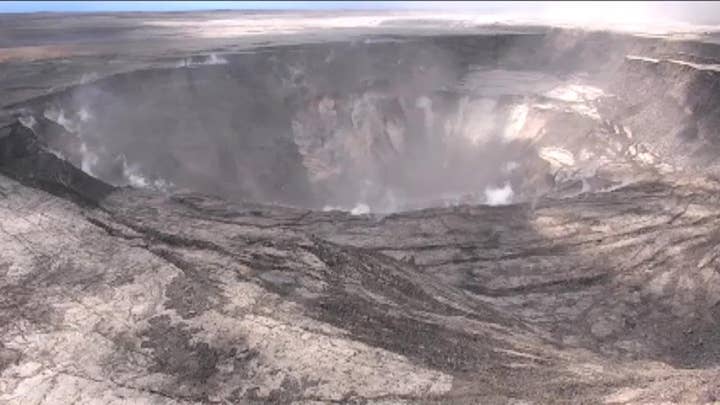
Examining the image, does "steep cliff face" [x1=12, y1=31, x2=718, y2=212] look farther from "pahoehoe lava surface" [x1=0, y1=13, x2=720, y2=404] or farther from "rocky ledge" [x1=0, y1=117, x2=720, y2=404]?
"rocky ledge" [x1=0, y1=117, x2=720, y2=404]

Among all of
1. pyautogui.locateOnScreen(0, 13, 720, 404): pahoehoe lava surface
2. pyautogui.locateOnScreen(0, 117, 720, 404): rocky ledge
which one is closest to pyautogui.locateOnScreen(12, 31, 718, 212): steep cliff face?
pyautogui.locateOnScreen(0, 13, 720, 404): pahoehoe lava surface

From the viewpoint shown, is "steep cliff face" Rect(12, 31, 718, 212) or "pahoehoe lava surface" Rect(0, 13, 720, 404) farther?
"steep cliff face" Rect(12, 31, 718, 212)

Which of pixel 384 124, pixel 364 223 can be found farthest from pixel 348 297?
pixel 384 124

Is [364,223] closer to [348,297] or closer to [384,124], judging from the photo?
[348,297]

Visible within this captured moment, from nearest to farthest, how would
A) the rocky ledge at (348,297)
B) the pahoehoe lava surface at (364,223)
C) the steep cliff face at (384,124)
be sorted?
the rocky ledge at (348,297) < the pahoehoe lava surface at (364,223) < the steep cliff face at (384,124)

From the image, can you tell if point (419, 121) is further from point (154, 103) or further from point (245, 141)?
point (154, 103)

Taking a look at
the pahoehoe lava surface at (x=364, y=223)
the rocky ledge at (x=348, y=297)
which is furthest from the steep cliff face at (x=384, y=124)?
the rocky ledge at (x=348, y=297)

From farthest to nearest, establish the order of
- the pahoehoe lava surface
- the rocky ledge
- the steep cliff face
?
the steep cliff face
the pahoehoe lava surface
the rocky ledge

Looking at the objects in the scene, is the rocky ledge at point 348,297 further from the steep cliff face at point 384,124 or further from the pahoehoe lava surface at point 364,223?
the steep cliff face at point 384,124
